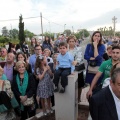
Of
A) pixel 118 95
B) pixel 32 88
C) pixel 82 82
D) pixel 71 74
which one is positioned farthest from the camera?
pixel 82 82

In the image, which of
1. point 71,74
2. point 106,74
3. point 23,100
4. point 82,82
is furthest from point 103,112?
point 82,82

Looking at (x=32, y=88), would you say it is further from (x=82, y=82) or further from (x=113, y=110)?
(x=113, y=110)

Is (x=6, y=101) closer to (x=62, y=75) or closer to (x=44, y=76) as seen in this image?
(x=44, y=76)

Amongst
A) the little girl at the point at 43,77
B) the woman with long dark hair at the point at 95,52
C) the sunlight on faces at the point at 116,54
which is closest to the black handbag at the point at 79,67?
the woman with long dark hair at the point at 95,52

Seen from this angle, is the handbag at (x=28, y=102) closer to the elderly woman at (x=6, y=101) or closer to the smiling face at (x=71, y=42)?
the elderly woman at (x=6, y=101)

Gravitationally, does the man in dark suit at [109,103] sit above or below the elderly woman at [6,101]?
above

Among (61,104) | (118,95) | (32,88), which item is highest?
(118,95)

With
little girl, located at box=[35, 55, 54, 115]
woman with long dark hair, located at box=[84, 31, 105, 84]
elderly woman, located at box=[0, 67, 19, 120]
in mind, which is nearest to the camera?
elderly woman, located at box=[0, 67, 19, 120]

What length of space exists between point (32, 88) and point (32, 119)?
2.22 feet

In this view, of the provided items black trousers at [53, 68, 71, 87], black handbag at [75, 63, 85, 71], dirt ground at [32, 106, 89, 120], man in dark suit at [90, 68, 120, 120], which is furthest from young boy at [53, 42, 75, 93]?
man in dark suit at [90, 68, 120, 120]

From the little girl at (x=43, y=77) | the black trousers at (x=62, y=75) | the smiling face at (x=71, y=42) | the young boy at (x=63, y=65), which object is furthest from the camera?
the smiling face at (x=71, y=42)

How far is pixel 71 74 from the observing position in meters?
4.07

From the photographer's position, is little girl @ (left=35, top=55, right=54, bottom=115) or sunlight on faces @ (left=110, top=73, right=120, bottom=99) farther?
little girl @ (left=35, top=55, right=54, bottom=115)

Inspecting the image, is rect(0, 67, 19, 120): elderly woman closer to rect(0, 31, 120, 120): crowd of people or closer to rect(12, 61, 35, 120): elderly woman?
rect(0, 31, 120, 120): crowd of people
